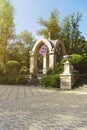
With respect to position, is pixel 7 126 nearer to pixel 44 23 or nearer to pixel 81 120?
pixel 81 120

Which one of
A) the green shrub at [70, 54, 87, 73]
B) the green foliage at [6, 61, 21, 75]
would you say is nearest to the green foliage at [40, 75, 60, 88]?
the green shrub at [70, 54, 87, 73]

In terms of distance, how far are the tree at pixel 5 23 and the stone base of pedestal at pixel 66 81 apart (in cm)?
1635

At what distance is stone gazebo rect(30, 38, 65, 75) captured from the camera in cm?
Result: 2578

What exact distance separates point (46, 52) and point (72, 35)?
1043 centimetres

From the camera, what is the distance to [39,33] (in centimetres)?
3856

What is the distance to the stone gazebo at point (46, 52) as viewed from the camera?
2578cm

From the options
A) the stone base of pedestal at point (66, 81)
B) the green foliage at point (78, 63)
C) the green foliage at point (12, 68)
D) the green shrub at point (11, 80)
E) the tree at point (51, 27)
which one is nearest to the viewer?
the stone base of pedestal at point (66, 81)

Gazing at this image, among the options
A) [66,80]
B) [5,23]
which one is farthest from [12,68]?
[66,80]

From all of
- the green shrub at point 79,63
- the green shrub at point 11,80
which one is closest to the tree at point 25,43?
the green shrub at point 11,80

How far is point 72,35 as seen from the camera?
36.7 metres

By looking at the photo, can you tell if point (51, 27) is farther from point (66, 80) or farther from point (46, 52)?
point (66, 80)

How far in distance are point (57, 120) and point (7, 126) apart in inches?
58.3

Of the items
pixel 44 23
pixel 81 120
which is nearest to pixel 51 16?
pixel 44 23

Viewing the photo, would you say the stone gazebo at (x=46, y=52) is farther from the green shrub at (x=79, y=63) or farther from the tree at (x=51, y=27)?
the tree at (x=51, y=27)
